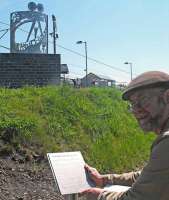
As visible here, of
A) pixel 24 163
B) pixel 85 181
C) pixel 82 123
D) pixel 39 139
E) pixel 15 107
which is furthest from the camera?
pixel 82 123

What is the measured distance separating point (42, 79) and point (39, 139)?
527 inches

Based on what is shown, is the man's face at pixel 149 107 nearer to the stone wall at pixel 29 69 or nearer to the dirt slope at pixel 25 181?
the dirt slope at pixel 25 181

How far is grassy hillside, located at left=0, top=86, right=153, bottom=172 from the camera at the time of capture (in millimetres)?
9617

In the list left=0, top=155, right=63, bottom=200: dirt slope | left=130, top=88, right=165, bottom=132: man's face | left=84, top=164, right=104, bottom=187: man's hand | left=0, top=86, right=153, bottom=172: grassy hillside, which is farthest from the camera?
left=0, top=86, right=153, bottom=172: grassy hillside

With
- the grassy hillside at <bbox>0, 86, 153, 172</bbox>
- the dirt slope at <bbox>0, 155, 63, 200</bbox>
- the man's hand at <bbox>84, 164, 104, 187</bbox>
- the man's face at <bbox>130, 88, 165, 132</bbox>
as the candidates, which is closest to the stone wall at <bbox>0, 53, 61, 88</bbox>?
the grassy hillside at <bbox>0, 86, 153, 172</bbox>

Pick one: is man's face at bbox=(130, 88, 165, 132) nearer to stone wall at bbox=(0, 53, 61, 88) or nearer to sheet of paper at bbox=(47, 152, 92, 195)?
sheet of paper at bbox=(47, 152, 92, 195)

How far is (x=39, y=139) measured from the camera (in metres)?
9.71

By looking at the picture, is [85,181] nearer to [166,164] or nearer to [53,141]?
[166,164]

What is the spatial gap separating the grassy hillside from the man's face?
6449 millimetres

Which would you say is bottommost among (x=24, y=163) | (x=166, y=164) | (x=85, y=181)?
(x=24, y=163)

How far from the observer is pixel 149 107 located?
269cm

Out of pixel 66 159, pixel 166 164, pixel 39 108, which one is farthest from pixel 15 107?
pixel 166 164

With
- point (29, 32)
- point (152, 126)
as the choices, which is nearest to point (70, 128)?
point (152, 126)

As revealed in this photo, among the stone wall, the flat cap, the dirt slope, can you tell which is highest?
the stone wall
